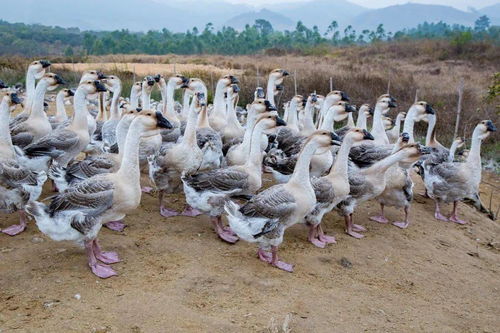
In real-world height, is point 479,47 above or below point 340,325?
above

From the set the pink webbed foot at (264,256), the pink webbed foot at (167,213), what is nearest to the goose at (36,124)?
the pink webbed foot at (167,213)

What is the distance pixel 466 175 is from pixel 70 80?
68.0 feet

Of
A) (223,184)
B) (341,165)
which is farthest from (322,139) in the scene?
(223,184)

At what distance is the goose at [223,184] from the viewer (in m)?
6.90

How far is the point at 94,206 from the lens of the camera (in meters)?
5.59

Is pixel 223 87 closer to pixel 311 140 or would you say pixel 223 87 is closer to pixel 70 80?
pixel 311 140

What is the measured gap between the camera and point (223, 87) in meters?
10.6

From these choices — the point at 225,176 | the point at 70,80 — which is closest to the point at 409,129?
the point at 225,176

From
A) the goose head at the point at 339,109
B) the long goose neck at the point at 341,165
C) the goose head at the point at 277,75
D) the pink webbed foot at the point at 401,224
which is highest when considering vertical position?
the goose head at the point at 277,75

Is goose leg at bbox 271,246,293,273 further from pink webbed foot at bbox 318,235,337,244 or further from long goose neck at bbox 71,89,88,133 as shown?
long goose neck at bbox 71,89,88,133

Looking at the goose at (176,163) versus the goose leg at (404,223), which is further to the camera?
the goose leg at (404,223)

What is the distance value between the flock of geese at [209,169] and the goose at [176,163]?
0.06 feet

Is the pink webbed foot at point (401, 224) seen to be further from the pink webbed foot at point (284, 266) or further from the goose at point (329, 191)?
the pink webbed foot at point (284, 266)

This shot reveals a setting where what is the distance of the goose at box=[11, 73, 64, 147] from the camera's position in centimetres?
846
